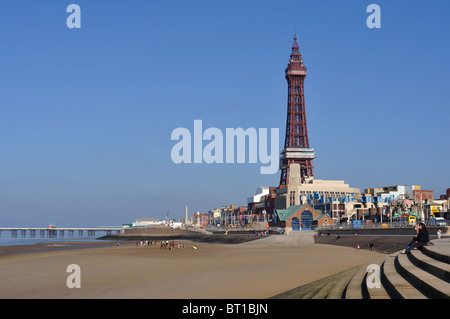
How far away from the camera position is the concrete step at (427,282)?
10.1 m

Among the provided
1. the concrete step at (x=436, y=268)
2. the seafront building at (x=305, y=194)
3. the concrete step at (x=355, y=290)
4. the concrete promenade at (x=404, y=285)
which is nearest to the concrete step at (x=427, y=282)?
the concrete promenade at (x=404, y=285)

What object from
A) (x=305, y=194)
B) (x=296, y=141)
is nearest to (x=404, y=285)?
(x=305, y=194)

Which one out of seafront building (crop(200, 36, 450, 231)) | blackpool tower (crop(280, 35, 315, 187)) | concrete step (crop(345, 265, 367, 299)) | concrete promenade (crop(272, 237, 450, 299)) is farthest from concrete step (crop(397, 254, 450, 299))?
blackpool tower (crop(280, 35, 315, 187))

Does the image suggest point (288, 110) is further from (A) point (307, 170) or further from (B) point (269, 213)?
(B) point (269, 213)

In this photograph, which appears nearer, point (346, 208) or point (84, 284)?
point (84, 284)

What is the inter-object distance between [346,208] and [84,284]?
12011cm

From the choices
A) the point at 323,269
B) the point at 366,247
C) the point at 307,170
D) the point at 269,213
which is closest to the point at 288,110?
the point at 307,170

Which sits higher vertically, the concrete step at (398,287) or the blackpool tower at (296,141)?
the blackpool tower at (296,141)

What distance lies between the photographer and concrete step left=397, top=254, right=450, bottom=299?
1010 cm

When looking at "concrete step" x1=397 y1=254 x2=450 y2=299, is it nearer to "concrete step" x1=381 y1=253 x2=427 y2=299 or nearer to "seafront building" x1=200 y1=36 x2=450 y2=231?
"concrete step" x1=381 y1=253 x2=427 y2=299

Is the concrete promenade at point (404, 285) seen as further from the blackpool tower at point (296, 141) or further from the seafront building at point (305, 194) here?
the blackpool tower at point (296, 141)

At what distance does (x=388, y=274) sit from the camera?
15.1 m

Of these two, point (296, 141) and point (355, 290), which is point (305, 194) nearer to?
point (296, 141)
